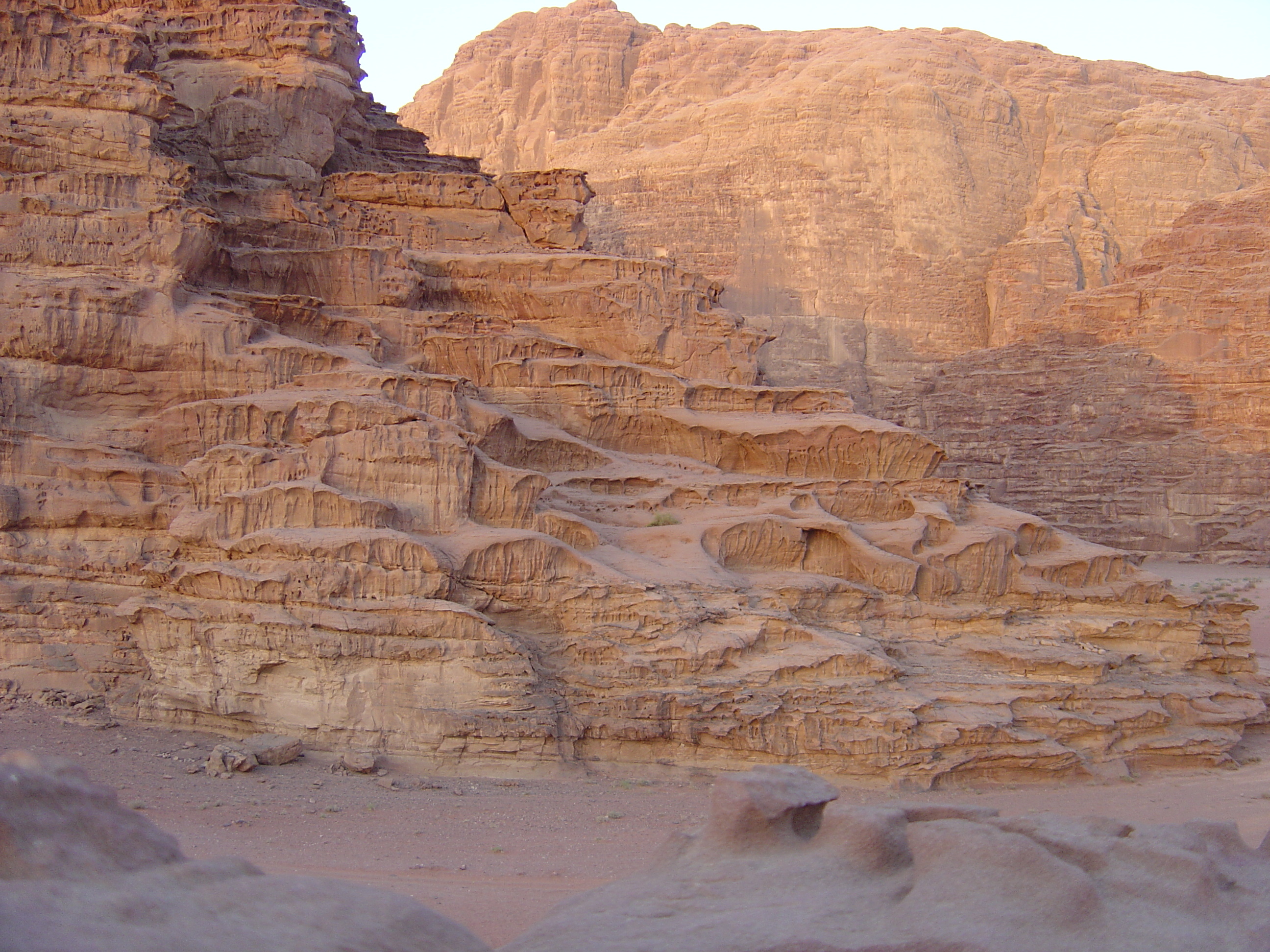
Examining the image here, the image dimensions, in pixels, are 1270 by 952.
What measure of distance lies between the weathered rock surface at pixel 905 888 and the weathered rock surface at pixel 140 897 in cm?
72

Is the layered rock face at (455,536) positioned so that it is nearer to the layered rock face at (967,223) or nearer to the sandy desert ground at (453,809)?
the sandy desert ground at (453,809)

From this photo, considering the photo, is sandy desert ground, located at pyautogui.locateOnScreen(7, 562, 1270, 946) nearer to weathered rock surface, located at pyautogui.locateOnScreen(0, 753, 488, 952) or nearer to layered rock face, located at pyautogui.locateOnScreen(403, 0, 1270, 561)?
weathered rock surface, located at pyautogui.locateOnScreen(0, 753, 488, 952)

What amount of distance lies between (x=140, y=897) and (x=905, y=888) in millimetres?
3221

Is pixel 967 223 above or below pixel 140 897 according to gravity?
above

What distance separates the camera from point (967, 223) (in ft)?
180

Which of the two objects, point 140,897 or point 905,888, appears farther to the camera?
point 905,888

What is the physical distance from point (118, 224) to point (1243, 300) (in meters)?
43.1

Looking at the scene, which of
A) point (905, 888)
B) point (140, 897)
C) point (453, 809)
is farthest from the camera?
point (453, 809)

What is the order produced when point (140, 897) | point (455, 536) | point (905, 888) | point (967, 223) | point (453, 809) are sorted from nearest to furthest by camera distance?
1. point (140, 897)
2. point (905, 888)
3. point (453, 809)
4. point (455, 536)
5. point (967, 223)

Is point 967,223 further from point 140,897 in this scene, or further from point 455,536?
point 140,897

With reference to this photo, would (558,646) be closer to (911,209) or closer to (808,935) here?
(808,935)

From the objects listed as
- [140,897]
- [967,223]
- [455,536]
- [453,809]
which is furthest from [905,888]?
[967,223]

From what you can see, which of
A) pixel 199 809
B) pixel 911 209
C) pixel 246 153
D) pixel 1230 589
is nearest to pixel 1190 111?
pixel 911 209

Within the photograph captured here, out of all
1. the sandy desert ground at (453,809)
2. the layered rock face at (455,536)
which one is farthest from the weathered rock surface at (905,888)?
the layered rock face at (455,536)
